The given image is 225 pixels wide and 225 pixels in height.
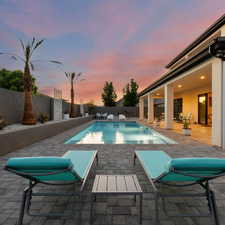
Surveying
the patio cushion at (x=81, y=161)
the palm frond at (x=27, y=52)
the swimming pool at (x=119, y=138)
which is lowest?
the swimming pool at (x=119, y=138)

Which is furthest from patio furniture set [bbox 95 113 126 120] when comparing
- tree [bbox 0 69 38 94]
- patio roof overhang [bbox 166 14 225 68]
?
tree [bbox 0 69 38 94]

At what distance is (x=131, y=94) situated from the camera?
32.7 m

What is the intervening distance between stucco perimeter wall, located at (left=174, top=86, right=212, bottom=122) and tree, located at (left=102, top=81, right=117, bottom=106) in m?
20.2

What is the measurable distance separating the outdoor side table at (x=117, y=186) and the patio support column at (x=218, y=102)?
4.71 m

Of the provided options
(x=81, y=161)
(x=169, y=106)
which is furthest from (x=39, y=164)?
(x=169, y=106)

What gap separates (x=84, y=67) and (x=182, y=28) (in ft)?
35.1

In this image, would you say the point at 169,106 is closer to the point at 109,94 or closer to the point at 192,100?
the point at 192,100

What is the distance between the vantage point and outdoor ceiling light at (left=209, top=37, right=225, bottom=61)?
182 inches

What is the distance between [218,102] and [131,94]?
27528 millimetres

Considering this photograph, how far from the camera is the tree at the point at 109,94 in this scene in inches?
1374

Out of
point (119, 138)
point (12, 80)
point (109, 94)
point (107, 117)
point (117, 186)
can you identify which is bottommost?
point (119, 138)

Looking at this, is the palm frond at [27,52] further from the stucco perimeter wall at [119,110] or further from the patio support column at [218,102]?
the stucco perimeter wall at [119,110]

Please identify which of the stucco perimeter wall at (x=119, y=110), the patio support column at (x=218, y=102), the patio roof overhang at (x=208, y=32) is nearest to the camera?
the patio support column at (x=218, y=102)

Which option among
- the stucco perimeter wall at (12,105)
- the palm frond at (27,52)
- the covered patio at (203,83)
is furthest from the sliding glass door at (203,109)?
the stucco perimeter wall at (12,105)
